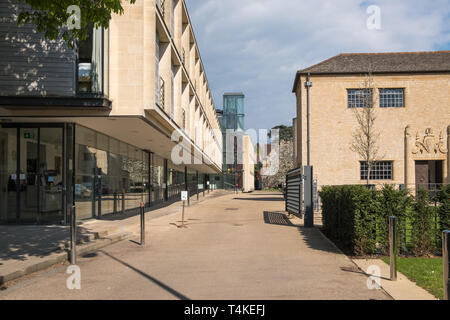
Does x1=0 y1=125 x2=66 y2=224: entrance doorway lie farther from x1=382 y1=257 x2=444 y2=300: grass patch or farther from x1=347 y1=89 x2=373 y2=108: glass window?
x1=347 y1=89 x2=373 y2=108: glass window

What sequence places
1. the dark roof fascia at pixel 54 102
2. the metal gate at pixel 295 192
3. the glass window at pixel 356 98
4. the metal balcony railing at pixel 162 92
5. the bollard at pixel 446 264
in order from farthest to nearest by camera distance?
the glass window at pixel 356 98 < the metal balcony railing at pixel 162 92 < the metal gate at pixel 295 192 < the dark roof fascia at pixel 54 102 < the bollard at pixel 446 264

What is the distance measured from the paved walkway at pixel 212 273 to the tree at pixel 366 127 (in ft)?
54.5

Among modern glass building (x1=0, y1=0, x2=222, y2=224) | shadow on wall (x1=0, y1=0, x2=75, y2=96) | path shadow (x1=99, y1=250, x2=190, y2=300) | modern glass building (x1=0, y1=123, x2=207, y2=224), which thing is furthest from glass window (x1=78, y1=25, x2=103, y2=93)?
path shadow (x1=99, y1=250, x2=190, y2=300)

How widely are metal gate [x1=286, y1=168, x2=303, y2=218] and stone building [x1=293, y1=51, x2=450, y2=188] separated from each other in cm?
974

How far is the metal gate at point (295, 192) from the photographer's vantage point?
16425mm

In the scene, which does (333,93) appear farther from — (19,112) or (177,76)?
(19,112)

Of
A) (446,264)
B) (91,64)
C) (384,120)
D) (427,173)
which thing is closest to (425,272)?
(446,264)

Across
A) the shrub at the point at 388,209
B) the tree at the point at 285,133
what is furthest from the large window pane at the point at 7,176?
the tree at the point at 285,133

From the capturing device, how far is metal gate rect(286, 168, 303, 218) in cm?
1642

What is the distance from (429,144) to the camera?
2889 cm

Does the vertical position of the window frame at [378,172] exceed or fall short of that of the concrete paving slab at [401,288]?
it exceeds it

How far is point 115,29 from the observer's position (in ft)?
45.5

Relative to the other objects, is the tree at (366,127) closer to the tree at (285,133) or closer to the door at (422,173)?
the door at (422,173)

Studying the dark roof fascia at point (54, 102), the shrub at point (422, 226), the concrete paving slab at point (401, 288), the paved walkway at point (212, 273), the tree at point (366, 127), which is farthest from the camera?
the tree at point (366, 127)
